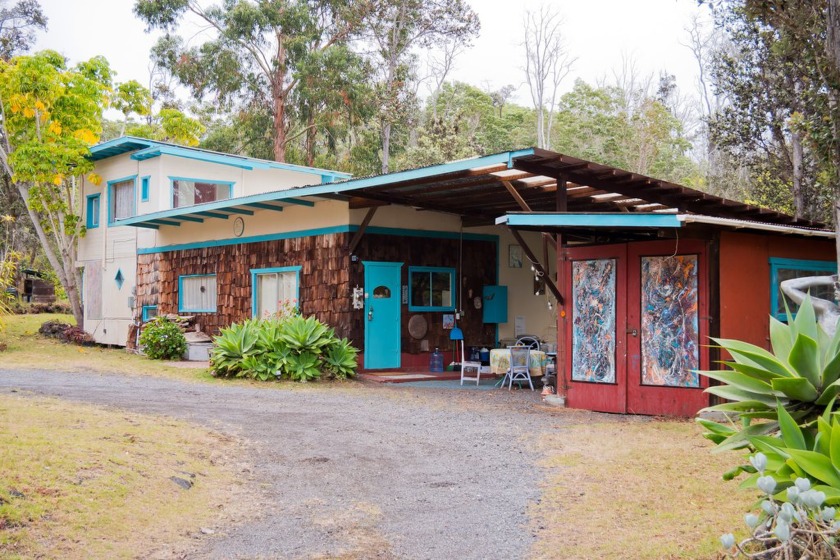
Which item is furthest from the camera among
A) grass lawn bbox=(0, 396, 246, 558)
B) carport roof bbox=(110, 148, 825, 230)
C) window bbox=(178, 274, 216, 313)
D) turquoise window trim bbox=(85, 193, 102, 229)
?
turquoise window trim bbox=(85, 193, 102, 229)

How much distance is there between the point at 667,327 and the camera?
9734 millimetres

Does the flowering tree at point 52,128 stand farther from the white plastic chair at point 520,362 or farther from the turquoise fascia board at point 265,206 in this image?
the white plastic chair at point 520,362

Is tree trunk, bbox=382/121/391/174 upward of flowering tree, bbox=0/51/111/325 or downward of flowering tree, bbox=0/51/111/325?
upward

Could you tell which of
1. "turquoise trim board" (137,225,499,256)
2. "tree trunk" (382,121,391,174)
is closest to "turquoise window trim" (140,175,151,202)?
"turquoise trim board" (137,225,499,256)

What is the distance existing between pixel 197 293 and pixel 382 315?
20.0ft

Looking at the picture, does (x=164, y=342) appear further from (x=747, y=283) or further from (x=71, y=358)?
(x=747, y=283)

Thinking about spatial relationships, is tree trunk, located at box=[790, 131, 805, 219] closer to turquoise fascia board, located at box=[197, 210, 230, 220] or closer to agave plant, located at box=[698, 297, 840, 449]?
turquoise fascia board, located at box=[197, 210, 230, 220]

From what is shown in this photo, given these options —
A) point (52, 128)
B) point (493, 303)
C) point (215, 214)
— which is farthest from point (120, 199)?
point (493, 303)

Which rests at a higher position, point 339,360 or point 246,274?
point 246,274

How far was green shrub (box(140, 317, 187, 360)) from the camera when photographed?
17.6 metres

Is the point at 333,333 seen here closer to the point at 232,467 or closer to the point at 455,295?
the point at 455,295

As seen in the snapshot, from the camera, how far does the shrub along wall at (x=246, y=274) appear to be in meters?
15.0

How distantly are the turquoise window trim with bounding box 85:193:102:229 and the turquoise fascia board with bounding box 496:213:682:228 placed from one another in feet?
52.7

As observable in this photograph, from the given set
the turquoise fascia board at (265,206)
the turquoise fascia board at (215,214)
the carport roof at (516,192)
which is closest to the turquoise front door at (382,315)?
the carport roof at (516,192)
